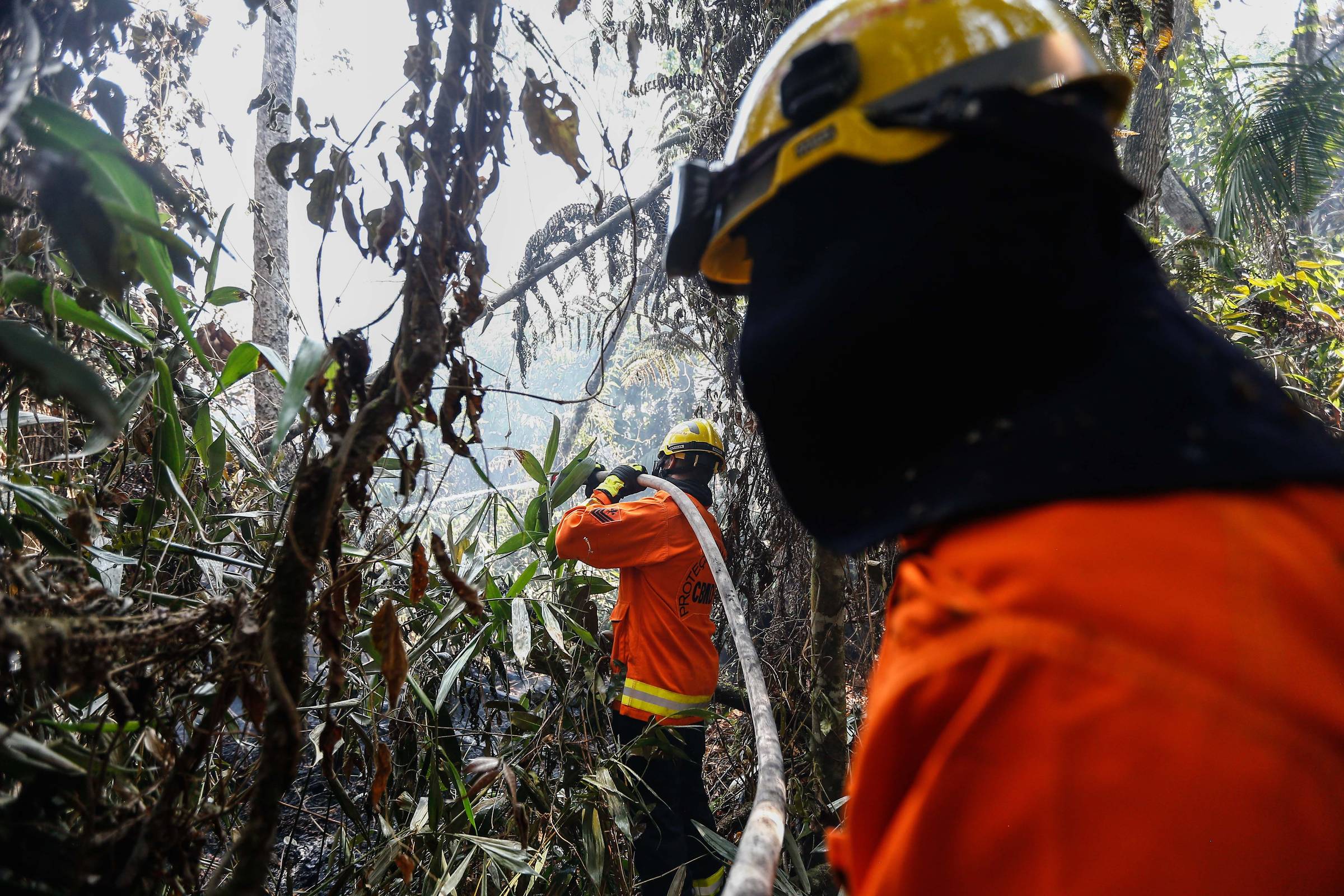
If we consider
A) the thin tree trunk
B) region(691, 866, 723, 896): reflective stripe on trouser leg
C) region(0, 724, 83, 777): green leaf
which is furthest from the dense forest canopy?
the thin tree trunk

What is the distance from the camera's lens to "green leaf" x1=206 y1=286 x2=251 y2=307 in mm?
1841

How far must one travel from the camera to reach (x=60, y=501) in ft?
3.83

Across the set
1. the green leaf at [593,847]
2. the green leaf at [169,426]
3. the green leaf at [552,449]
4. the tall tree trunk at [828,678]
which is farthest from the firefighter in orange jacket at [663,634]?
the green leaf at [169,426]

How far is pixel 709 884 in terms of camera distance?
129 inches

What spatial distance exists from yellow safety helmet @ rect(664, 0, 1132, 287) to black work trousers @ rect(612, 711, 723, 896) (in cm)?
293

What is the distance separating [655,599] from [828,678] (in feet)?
3.47

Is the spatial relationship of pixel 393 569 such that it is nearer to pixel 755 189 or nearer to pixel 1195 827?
pixel 755 189

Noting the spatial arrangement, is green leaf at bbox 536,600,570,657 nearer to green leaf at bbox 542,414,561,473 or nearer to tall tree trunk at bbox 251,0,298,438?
green leaf at bbox 542,414,561,473

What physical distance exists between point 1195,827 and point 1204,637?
10 centimetres

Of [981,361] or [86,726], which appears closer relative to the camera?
[981,361]

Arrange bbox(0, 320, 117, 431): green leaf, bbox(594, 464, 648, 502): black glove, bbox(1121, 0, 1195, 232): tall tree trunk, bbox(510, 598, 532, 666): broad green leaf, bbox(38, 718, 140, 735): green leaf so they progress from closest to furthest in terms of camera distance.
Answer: bbox(0, 320, 117, 431): green leaf < bbox(38, 718, 140, 735): green leaf < bbox(510, 598, 532, 666): broad green leaf < bbox(594, 464, 648, 502): black glove < bbox(1121, 0, 1195, 232): tall tree trunk

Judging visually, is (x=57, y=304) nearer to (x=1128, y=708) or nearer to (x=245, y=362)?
(x=245, y=362)

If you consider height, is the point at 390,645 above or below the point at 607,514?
above

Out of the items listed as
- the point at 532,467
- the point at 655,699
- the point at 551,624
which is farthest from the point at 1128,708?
the point at 655,699
